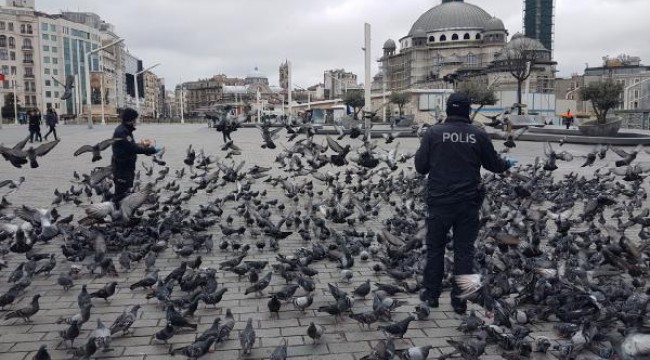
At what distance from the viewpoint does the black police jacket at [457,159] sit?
5.48 meters

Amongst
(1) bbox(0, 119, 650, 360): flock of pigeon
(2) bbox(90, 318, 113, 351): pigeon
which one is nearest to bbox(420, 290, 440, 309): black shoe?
(1) bbox(0, 119, 650, 360): flock of pigeon

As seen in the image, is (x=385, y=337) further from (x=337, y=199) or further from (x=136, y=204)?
(x=337, y=199)

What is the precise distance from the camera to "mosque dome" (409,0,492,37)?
129 m

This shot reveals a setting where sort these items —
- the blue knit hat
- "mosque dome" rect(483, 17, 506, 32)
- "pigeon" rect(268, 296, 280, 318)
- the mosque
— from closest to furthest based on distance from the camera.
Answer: "pigeon" rect(268, 296, 280, 318)
the blue knit hat
the mosque
"mosque dome" rect(483, 17, 506, 32)

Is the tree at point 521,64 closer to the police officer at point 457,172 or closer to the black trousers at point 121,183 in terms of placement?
the black trousers at point 121,183

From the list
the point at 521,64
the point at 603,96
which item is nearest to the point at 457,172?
the point at 603,96

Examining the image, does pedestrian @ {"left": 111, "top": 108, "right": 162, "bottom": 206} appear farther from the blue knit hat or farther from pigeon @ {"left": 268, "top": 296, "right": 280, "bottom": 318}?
pigeon @ {"left": 268, "top": 296, "right": 280, "bottom": 318}

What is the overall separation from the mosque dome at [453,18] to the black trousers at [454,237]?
430 ft

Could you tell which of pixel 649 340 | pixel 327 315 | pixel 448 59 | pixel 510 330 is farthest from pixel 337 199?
pixel 448 59

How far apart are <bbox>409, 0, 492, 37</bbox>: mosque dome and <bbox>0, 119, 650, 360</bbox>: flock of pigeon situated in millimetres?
126031

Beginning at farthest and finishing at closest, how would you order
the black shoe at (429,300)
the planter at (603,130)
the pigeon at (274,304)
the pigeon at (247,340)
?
the planter at (603,130) < the black shoe at (429,300) < the pigeon at (274,304) < the pigeon at (247,340)

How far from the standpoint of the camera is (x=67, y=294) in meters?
6.46

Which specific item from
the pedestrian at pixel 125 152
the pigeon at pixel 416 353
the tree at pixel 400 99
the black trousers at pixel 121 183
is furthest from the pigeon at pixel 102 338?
the tree at pixel 400 99

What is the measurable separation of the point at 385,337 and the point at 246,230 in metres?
4.84
